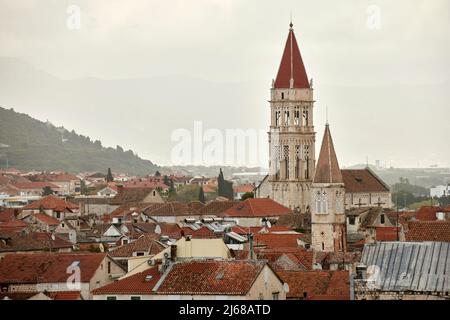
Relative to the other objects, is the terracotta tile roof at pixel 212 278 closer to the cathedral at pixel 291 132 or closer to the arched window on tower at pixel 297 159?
the cathedral at pixel 291 132

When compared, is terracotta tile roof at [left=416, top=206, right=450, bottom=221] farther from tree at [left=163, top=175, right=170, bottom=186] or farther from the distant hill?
tree at [left=163, top=175, right=170, bottom=186]

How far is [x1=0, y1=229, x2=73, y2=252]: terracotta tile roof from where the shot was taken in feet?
123

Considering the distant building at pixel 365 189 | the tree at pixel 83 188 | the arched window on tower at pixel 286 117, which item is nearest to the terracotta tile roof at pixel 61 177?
the tree at pixel 83 188

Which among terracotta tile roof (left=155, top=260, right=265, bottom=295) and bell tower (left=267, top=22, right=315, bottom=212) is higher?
bell tower (left=267, top=22, right=315, bottom=212)

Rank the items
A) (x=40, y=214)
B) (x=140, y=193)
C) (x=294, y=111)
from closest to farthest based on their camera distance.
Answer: (x=40, y=214) < (x=294, y=111) < (x=140, y=193)

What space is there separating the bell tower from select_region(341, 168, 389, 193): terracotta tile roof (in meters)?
2.07

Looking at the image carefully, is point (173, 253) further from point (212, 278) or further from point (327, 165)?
point (327, 165)

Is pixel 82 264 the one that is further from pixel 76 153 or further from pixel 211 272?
pixel 76 153

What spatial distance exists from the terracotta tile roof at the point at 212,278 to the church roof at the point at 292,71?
48.2 metres

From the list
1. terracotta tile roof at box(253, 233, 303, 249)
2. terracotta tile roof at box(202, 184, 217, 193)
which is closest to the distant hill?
terracotta tile roof at box(202, 184, 217, 193)
